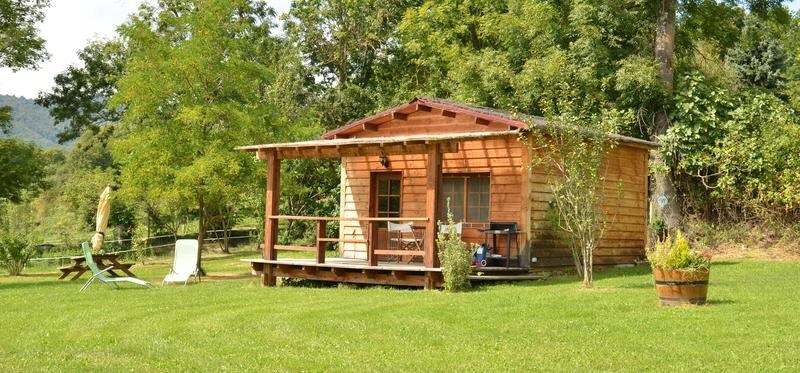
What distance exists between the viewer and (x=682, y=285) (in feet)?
33.6

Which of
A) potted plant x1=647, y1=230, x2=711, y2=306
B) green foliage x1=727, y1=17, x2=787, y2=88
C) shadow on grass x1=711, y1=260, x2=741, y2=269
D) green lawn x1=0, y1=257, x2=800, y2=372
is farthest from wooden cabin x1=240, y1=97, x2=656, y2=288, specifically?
green foliage x1=727, y1=17, x2=787, y2=88

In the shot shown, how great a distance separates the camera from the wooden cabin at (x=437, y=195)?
1439cm

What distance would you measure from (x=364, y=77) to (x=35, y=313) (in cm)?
2231

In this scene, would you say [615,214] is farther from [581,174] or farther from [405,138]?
[405,138]

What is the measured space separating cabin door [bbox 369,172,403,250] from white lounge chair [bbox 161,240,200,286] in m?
3.81

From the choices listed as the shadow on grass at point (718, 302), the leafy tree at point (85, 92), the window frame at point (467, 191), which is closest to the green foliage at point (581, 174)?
the window frame at point (467, 191)

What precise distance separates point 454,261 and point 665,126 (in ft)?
39.4

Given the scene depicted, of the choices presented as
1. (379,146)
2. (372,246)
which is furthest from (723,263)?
(379,146)

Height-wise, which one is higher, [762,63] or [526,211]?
[762,63]

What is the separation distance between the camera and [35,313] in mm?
12023

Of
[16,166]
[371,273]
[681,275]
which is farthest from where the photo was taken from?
[16,166]

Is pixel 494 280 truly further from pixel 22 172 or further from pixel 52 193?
pixel 52 193

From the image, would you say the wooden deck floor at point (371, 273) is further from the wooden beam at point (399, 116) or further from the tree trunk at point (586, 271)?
the wooden beam at point (399, 116)

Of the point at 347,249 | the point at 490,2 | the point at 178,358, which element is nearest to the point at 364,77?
the point at 490,2
